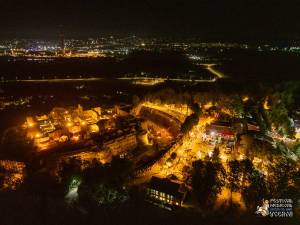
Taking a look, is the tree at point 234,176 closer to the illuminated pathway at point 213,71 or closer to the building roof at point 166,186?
the building roof at point 166,186
